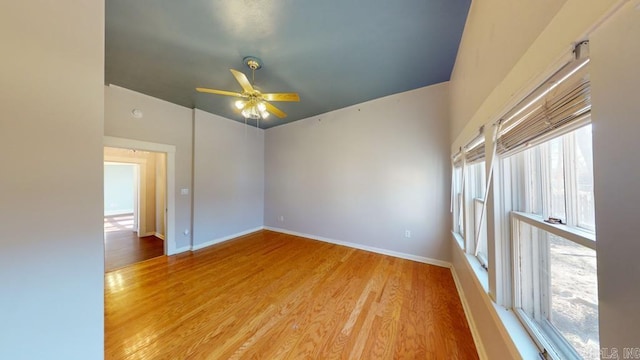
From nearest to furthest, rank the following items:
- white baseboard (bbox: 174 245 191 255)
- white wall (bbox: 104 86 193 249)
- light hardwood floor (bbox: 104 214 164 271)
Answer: white wall (bbox: 104 86 193 249), light hardwood floor (bbox: 104 214 164 271), white baseboard (bbox: 174 245 191 255)

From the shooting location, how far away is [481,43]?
57.1 inches

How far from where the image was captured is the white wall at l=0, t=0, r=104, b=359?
86 centimetres

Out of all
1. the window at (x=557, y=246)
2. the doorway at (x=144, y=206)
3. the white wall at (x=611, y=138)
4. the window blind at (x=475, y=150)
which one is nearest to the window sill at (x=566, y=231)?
the window at (x=557, y=246)

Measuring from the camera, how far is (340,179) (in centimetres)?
399

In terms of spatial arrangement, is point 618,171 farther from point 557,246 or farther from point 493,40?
point 493,40

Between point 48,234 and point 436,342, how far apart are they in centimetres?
265

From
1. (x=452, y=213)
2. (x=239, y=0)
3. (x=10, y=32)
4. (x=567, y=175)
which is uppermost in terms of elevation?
(x=239, y=0)

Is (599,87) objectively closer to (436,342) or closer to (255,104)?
(436,342)

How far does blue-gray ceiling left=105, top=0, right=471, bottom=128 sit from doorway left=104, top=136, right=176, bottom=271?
111 cm

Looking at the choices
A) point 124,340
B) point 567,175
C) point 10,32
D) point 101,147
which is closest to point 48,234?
point 101,147

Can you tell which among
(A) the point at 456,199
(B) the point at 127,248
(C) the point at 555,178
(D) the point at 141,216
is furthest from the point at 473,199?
(D) the point at 141,216

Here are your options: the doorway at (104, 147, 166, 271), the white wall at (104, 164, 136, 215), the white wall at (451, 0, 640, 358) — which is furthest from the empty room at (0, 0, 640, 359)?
the white wall at (104, 164, 136, 215)

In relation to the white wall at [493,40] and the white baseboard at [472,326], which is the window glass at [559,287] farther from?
the white wall at [493,40]

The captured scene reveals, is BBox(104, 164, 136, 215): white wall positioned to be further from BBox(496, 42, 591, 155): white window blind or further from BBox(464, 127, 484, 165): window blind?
BBox(496, 42, 591, 155): white window blind
